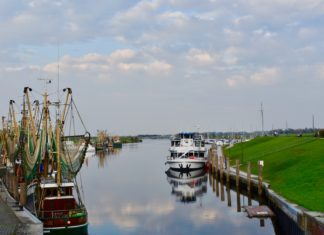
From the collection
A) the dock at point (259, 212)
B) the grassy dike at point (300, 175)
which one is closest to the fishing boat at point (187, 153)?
the grassy dike at point (300, 175)

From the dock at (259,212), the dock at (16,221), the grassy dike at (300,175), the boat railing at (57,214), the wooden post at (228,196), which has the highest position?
the grassy dike at (300,175)

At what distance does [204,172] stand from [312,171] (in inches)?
1860

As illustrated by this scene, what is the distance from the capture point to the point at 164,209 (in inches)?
2231

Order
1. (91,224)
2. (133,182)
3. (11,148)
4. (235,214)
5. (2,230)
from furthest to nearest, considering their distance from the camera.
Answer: (133,182)
(11,148)
(235,214)
(91,224)
(2,230)

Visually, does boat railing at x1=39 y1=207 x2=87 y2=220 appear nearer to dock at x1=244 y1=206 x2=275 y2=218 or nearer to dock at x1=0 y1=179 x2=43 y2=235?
dock at x1=0 y1=179 x2=43 y2=235

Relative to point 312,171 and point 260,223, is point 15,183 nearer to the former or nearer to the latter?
point 260,223

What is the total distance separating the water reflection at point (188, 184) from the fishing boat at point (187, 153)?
139 centimetres

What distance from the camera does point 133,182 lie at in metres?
87.6

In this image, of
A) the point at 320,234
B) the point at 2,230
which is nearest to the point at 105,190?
the point at 2,230

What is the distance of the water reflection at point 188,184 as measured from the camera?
6769 centimetres

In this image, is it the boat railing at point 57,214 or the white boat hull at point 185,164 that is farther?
the white boat hull at point 185,164

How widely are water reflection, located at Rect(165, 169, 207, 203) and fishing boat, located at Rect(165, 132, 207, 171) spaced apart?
1.39 m

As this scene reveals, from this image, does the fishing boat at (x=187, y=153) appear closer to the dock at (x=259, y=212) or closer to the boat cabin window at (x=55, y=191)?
the dock at (x=259, y=212)

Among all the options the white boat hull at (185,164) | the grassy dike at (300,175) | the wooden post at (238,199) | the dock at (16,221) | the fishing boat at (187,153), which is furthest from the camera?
the fishing boat at (187,153)
